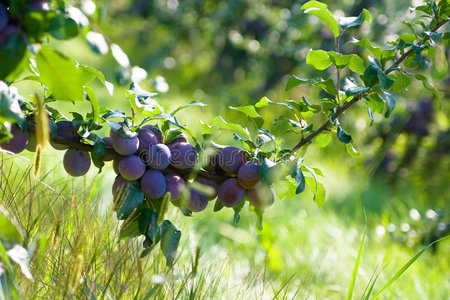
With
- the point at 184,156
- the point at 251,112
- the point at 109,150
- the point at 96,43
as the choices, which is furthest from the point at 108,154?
the point at 96,43

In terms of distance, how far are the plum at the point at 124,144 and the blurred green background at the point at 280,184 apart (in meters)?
0.14

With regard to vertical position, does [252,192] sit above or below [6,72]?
below

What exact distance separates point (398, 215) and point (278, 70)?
1.76m

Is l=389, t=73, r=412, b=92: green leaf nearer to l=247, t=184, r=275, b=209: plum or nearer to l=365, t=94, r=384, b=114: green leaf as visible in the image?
l=365, t=94, r=384, b=114: green leaf

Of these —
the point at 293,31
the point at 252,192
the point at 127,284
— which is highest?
the point at 252,192

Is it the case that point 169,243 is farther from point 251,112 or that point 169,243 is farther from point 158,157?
point 251,112

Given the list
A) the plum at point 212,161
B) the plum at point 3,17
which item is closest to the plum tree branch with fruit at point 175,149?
the plum at point 212,161

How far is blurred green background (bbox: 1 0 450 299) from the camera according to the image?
88 cm

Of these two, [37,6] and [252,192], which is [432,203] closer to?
[252,192]

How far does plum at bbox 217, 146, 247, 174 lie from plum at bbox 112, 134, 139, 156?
13cm

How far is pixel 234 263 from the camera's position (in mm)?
1338

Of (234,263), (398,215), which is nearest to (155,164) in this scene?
(234,263)

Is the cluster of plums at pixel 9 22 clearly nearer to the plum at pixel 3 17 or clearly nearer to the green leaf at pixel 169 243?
the plum at pixel 3 17

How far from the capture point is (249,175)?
0.67m
